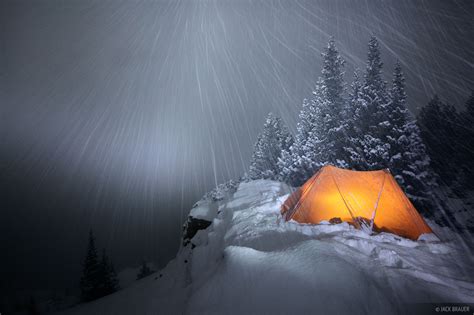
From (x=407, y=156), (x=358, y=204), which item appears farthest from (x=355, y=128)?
(x=358, y=204)

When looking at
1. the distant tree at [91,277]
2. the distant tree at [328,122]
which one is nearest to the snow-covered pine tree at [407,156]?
the distant tree at [328,122]

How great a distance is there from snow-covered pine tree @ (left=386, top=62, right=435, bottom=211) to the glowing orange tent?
22.2 feet

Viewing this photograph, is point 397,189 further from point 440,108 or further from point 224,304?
point 440,108

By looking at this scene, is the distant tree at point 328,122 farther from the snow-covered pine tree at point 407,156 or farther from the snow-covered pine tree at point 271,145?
the snow-covered pine tree at point 271,145

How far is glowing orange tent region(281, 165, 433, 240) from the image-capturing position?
8.17m

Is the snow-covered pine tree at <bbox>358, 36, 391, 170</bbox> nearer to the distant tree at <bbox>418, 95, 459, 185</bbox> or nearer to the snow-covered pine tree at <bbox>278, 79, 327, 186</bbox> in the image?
the snow-covered pine tree at <bbox>278, 79, 327, 186</bbox>

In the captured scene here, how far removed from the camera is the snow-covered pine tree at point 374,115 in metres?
15.1

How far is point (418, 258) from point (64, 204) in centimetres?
19641

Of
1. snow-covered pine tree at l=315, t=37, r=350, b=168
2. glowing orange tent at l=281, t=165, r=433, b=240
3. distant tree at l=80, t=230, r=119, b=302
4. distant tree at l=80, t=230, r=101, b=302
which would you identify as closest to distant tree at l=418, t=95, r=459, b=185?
snow-covered pine tree at l=315, t=37, r=350, b=168

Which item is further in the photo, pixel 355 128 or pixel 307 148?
pixel 307 148

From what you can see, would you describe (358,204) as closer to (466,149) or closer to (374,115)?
(374,115)

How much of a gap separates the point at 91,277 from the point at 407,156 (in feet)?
103

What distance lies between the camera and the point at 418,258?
18.9 feet

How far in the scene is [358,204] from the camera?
8.86 metres
